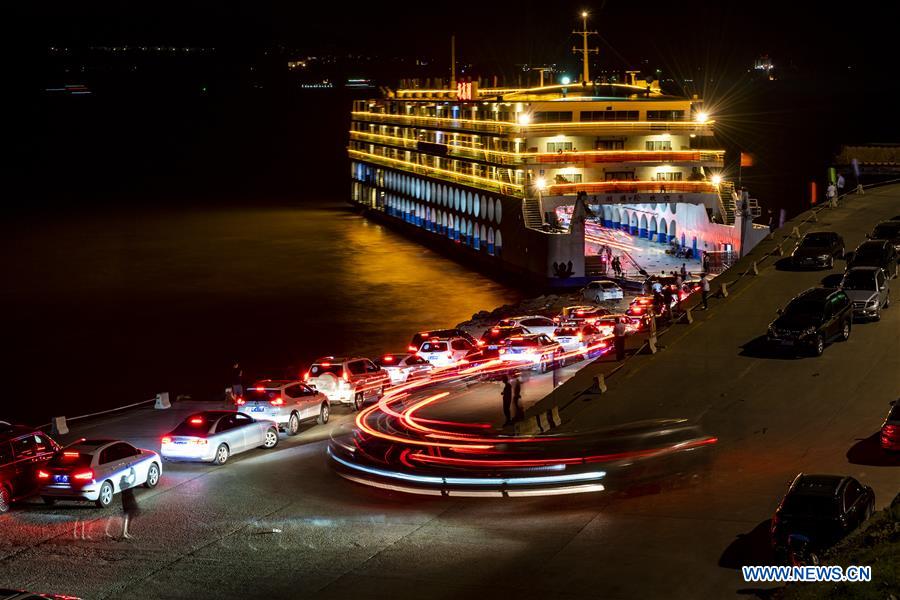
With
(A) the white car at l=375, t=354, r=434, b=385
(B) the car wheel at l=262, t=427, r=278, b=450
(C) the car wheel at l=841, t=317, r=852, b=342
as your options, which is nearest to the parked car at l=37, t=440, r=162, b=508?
(B) the car wheel at l=262, t=427, r=278, b=450

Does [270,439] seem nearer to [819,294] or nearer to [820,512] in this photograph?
[820,512]

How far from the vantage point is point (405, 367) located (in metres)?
37.6

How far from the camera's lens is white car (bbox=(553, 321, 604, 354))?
41531 mm

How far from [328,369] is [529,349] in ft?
24.6

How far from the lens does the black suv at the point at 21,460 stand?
892 inches

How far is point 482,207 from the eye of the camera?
86.7 metres

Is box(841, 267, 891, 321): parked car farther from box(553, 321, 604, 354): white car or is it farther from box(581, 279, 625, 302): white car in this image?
box(581, 279, 625, 302): white car

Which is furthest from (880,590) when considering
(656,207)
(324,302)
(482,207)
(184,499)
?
(482,207)

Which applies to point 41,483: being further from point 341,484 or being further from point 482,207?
point 482,207

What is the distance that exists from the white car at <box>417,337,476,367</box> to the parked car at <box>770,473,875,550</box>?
2241 cm

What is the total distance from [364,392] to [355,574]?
15.7m

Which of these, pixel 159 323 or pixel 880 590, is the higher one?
pixel 880 590

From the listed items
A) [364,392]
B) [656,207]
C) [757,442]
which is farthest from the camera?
[656,207]

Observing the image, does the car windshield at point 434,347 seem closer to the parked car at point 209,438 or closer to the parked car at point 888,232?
the parked car at point 209,438
